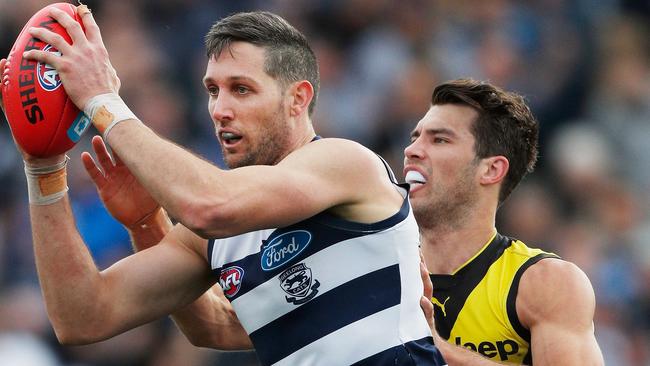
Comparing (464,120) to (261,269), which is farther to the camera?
(464,120)

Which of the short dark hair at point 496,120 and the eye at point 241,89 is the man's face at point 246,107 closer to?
the eye at point 241,89

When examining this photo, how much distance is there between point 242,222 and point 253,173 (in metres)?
0.20

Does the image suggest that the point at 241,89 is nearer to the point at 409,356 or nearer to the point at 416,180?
the point at 409,356

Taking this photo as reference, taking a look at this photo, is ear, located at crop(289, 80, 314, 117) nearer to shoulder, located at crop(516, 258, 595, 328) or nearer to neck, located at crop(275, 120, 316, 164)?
neck, located at crop(275, 120, 316, 164)

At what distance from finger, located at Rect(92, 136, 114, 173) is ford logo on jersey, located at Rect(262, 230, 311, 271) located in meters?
0.95

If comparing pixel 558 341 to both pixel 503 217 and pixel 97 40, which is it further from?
pixel 503 217

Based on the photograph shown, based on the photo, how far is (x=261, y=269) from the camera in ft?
15.7

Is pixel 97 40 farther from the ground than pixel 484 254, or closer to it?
farther from the ground

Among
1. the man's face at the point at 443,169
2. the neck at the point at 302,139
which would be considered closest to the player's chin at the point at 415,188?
the man's face at the point at 443,169

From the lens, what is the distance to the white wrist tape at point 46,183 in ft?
15.8

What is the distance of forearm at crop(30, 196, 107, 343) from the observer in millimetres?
4887

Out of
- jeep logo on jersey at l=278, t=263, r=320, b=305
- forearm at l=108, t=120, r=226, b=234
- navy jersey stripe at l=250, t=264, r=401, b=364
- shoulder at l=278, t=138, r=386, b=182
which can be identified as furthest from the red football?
navy jersey stripe at l=250, t=264, r=401, b=364

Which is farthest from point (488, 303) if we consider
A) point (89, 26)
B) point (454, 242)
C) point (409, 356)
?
point (89, 26)

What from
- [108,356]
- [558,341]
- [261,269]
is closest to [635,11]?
[108,356]
